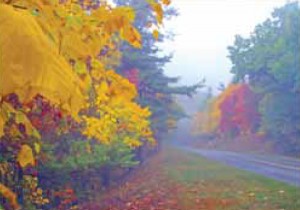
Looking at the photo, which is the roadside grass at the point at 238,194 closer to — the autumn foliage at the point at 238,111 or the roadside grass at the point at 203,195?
the roadside grass at the point at 203,195

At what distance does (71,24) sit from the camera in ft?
8.58

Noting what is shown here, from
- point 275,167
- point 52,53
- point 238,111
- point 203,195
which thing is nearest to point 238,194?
point 203,195

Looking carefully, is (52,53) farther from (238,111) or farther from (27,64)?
(238,111)

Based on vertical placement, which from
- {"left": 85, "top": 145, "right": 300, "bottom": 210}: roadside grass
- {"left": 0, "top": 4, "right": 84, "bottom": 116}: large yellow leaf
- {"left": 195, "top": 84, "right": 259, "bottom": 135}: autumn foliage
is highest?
{"left": 195, "top": 84, "right": 259, "bottom": 135}: autumn foliage

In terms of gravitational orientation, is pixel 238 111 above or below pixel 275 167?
above

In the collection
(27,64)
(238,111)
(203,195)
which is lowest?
(203,195)

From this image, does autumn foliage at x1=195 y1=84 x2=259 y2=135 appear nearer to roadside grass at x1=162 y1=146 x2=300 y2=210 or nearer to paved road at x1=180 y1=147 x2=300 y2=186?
paved road at x1=180 y1=147 x2=300 y2=186

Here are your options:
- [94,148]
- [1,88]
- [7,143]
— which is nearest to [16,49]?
[1,88]

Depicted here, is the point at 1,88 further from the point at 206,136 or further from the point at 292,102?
the point at 206,136

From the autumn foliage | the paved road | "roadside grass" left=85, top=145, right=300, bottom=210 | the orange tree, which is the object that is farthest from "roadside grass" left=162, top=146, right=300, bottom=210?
the autumn foliage

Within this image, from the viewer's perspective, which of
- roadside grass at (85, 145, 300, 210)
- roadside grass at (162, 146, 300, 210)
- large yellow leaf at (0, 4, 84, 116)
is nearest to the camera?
large yellow leaf at (0, 4, 84, 116)

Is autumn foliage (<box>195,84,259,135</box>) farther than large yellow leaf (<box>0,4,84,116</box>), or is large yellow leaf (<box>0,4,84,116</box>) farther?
autumn foliage (<box>195,84,259,135</box>)

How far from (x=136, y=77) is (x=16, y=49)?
68.1 ft

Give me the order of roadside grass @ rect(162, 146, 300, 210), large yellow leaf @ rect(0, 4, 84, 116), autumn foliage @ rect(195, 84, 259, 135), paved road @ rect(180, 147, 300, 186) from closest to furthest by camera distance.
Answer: large yellow leaf @ rect(0, 4, 84, 116)
roadside grass @ rect(162, 146, 300, 210)
paved road @ rect(180, 147, 300, 186)
autumn foliage @ rect(195, 84, 259, 135)
